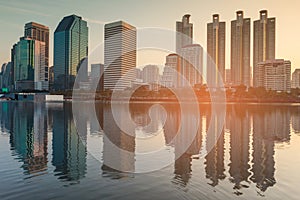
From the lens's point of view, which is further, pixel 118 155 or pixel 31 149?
pixel 31 149

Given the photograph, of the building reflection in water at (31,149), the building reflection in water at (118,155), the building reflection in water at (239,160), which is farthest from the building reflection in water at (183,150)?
the building reflection in water at (31,149)

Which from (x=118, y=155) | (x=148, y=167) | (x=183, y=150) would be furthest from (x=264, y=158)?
(x=118, y=155)

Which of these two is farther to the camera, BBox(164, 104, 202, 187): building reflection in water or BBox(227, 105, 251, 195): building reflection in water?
BBox(164, 104, 202, 187): building reflection in water

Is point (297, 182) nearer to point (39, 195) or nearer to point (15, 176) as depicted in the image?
point (39, 195)

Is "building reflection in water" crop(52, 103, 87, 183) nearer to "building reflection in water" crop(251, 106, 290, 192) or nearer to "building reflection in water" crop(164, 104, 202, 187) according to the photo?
"building reflection in water" crop(164, 104, 202, 187)

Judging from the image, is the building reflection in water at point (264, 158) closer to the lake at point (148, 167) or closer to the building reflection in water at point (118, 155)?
the lake at point (148, 167)

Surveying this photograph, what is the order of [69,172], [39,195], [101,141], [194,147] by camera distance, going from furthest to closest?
[101,141] < [194,147] < [69,172] < [39,195]

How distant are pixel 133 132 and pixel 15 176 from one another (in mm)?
28642

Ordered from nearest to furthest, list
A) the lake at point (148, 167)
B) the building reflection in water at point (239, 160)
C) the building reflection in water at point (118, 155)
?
the lake at point (148, 167) → the building reflection in water at point (239, 160) → the building reflection in water at point (118, 155)

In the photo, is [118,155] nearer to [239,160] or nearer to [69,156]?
[69,156]

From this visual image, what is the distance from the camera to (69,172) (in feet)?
79.6

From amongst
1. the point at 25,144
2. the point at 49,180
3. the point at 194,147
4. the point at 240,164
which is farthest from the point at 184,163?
the point at 25,144

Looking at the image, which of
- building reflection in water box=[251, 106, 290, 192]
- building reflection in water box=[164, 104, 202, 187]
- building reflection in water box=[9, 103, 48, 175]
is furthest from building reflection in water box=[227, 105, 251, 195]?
building reflection in water box=[9, 103, 48, 175]

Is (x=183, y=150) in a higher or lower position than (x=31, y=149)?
lower
